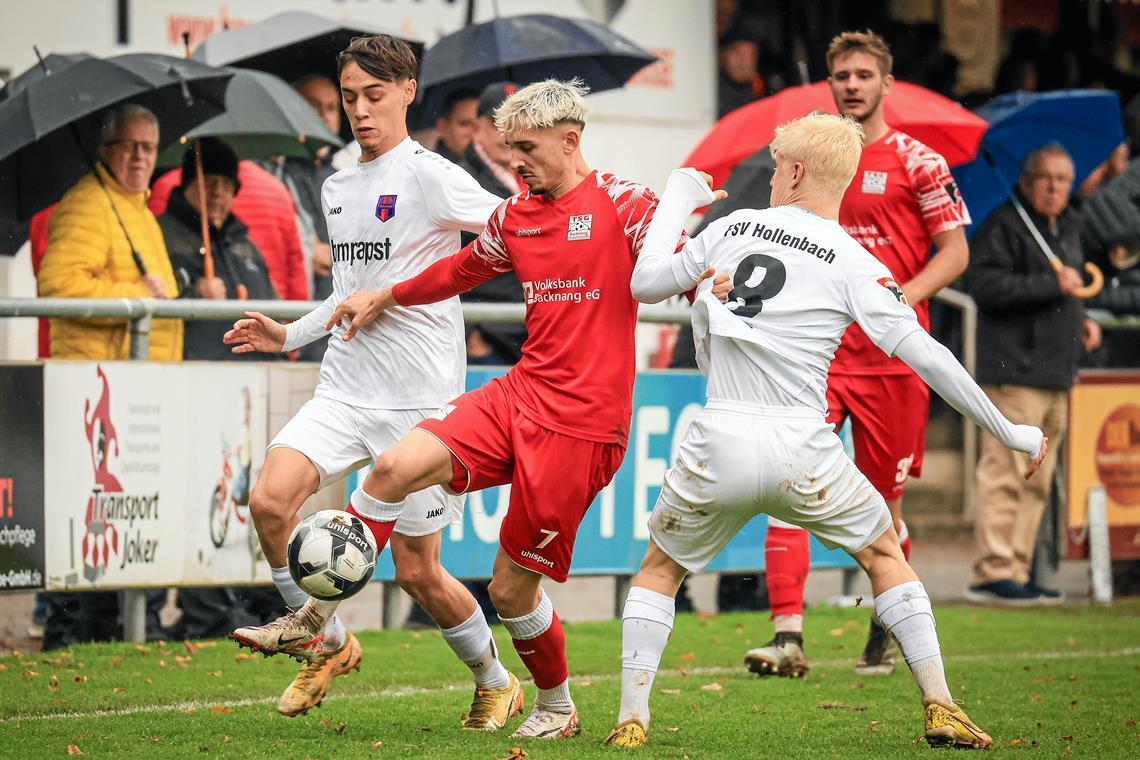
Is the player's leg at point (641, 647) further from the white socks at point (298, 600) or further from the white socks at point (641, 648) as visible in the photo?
the white socks at point (298, 600)

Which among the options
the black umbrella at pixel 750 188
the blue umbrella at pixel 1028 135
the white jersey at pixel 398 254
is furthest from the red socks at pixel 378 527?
the black umbrella at pixel 750 188

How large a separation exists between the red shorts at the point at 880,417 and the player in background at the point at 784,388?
187 centimetres

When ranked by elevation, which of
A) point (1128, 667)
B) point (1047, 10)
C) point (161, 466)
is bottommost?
point (1128, 667)

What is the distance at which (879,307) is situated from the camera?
6.15 metres

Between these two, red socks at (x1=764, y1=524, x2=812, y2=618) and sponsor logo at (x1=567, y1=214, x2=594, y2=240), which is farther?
red socks at (x1=764, y1=524, x2=812, y2=618)

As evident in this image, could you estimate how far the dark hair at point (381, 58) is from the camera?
278 inches

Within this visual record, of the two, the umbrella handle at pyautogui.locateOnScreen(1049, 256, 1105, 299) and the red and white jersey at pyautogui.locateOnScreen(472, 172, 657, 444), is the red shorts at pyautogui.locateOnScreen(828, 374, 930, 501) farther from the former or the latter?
the umbrella handle at pyautogui.locateOnScreen(1049, 256, 1105, 299)

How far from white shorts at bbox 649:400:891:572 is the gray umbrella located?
15.7 ft

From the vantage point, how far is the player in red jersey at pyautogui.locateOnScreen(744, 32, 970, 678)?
8.27 metres

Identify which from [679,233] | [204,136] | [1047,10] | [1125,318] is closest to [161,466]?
[204,136]

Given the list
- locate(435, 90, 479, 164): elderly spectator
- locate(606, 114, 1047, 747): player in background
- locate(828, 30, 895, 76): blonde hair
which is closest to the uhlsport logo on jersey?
locate(606, 114, 1047, 747): player in background

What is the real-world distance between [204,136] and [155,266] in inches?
40.0

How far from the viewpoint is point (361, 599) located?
11.2m

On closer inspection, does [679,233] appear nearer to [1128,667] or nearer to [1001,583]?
[1128,667]
